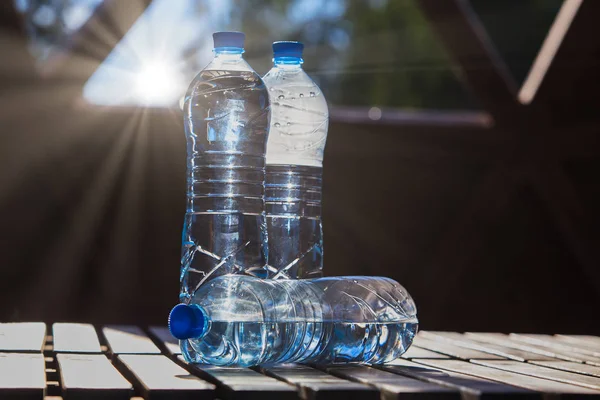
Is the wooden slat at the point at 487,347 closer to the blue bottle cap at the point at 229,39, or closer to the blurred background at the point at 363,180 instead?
the blue bottle cap at the point at 229,39

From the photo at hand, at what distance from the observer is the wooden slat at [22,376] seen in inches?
49.8

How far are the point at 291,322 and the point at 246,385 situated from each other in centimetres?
33

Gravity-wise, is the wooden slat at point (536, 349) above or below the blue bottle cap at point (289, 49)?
below

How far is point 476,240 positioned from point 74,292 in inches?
79.4

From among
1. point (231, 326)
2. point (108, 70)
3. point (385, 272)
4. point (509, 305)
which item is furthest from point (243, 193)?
point (509, 305)

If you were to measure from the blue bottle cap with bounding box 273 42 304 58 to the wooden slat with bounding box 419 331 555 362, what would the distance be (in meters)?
0.73

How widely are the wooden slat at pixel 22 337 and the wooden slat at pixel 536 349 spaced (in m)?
1.02

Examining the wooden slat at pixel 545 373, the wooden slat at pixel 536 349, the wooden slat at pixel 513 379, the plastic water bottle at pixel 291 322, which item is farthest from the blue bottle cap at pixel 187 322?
the wooden slat at pixel 536 349

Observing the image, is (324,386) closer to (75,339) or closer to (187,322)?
(187,322)

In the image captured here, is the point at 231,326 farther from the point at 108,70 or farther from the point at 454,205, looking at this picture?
the point at 454,205

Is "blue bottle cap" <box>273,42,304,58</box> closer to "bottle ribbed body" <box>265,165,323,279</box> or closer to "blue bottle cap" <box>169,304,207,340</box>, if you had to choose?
"bottle ribbed body" <box>265,165,323,279</box>

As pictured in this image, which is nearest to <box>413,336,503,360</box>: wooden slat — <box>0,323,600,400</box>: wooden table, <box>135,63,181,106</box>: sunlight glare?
<box>0,323,600,400</box>: wooden table

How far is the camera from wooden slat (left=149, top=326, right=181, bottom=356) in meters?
1.90

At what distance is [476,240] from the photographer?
16.7ft
